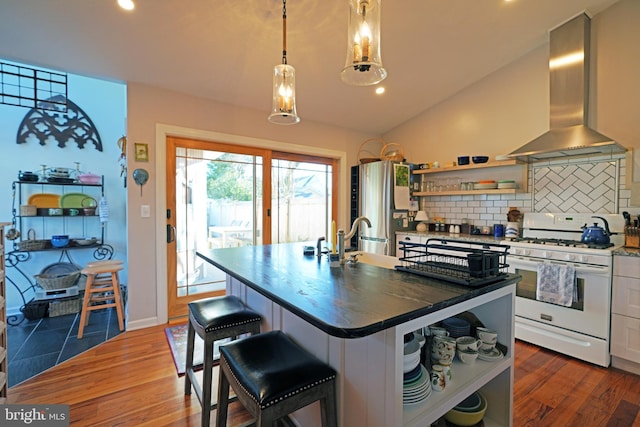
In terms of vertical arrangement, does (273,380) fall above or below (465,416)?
above

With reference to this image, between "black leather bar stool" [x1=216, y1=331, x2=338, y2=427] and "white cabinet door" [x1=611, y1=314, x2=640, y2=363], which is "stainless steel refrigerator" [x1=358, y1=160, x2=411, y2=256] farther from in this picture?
"black leather bar stool" [x1=216, y1=331, x2=338, y2=427]

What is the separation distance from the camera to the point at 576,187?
2.88 metres

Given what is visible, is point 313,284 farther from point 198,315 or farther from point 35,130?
point 35,130

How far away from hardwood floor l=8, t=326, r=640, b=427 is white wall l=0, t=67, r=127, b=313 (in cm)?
169

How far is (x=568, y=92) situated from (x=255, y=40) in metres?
2.92

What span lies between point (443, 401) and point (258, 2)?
104 inches

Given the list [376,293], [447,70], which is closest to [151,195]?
[376,293]

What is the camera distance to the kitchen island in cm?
95

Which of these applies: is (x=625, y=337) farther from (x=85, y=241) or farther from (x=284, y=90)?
(x=85, y=241)

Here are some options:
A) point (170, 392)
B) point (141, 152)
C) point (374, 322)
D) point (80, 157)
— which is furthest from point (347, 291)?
point (80, 157)

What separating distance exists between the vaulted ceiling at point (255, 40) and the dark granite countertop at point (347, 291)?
1.86 metres

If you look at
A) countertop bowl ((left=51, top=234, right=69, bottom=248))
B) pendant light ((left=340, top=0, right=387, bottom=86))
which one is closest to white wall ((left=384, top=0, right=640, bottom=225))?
pendant light ((left=340, top=0, right=387, bottom=86))

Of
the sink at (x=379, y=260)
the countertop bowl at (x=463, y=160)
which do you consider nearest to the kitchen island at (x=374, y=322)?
the sink at (x=379, y=260)

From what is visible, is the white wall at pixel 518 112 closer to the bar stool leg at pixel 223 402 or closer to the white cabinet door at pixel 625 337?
the white cabinet door at pixel 625 337
